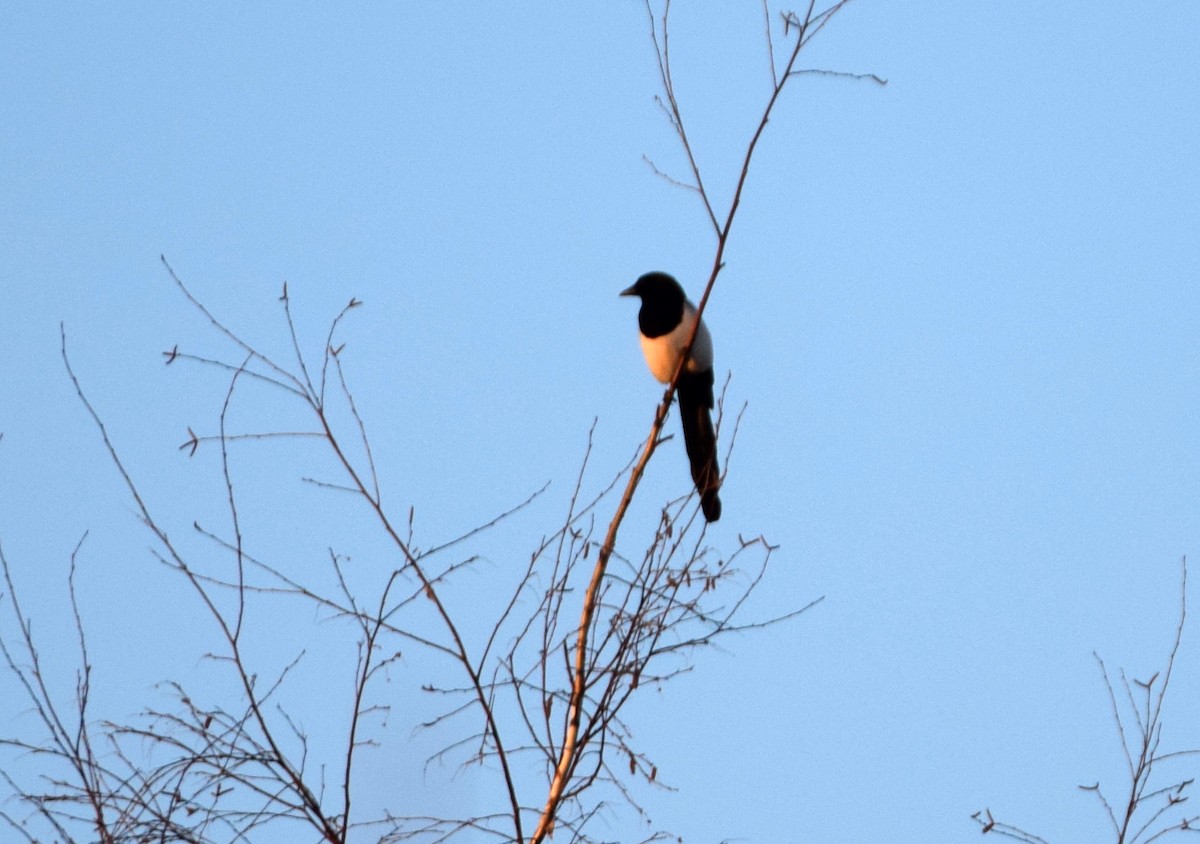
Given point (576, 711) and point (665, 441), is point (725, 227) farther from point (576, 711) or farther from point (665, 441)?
point (576, 711)

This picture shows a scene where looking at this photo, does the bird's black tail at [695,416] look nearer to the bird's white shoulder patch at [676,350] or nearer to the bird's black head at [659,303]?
the bird's white shoulder patch at [676,350]

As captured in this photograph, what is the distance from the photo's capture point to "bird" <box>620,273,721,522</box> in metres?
5.52

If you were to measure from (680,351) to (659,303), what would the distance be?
0.28 metres

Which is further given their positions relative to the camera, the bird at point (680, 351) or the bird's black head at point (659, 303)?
the bird's black head at point (659, 303)

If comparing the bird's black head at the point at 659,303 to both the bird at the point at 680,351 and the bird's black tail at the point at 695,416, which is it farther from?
the bird's black tail at the point at 695,416

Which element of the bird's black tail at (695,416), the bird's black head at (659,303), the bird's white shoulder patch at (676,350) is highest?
the bird's black head at (659,303)

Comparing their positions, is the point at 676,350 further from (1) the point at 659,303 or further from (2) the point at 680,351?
(1) the point at 659,303

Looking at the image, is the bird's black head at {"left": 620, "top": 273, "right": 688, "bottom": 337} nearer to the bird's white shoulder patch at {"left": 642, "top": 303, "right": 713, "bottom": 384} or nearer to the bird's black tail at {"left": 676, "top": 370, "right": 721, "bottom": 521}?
the bird's white shoulder patch at {"left": 642, "top": 303, "right": 713, "bottom": 384}

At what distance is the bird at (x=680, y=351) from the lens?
5.52 metres

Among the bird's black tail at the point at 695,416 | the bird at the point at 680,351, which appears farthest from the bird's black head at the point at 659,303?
the bird's black tail at the point at 695,416

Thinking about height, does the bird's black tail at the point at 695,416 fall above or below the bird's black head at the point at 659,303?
below

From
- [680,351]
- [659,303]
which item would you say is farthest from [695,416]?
[659,303]

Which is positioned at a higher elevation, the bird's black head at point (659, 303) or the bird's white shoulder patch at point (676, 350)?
the bird's black head at point (659, 303)

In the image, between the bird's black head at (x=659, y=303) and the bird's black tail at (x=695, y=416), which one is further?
the bird's black head at (x=659, y=303)
